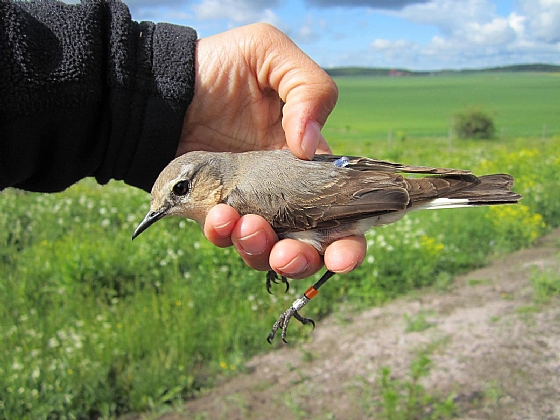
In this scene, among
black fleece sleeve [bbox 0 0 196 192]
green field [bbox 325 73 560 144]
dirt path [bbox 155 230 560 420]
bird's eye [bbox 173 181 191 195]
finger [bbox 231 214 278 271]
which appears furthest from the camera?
green field [bbox 325 73 560 144]

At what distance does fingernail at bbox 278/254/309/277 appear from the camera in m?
3.14

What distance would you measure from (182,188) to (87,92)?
38.8 inches

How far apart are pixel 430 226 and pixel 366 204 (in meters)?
6.76

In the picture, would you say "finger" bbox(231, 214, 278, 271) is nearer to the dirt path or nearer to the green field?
the dirt path

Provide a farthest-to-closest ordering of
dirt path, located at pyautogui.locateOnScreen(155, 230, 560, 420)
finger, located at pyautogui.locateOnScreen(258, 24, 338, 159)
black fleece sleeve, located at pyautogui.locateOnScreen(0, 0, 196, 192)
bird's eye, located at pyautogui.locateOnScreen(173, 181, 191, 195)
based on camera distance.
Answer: dirt path, located at pyautogui.locateOnScreen(155, 230, 560, 420) → finger, located at pyautogui.locateOnScreen(258, 24, 338, 159) → bird's eye, located at pyautogui.locateOnScreen(173, 181, 191, 195) → black fleece sleeve, located at pyautogui.locateOnScreen(0, 0, 196, 192)

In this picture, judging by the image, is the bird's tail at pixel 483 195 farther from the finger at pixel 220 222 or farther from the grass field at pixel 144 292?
the grass field at pixel 144 292

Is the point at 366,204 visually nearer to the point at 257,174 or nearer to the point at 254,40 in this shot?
the point at 257,174

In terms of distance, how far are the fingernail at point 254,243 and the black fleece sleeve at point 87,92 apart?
1255 millimetres

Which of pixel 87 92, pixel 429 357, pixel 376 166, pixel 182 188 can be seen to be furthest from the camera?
pixel 429 357

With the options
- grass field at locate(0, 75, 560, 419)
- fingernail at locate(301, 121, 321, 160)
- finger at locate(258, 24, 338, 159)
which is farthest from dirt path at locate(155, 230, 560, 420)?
finger at locate(258, 24, 338, 159)

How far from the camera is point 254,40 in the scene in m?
3.98

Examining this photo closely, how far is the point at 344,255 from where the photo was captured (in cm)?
320

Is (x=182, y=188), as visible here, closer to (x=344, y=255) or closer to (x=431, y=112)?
(x=344, y=255)

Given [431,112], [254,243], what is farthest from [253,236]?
[431,112]
